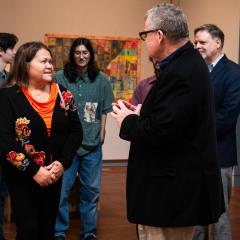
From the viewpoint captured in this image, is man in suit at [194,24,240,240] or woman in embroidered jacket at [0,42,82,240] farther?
man in suit at [194,24,240,240]

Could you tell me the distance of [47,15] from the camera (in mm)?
7363

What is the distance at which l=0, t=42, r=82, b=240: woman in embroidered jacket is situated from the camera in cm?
272

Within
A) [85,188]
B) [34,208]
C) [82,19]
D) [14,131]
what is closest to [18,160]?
Answer: [14,131]

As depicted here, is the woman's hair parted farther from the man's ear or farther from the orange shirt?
the man's ear

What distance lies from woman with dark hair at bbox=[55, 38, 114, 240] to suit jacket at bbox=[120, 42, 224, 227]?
1.76 meters

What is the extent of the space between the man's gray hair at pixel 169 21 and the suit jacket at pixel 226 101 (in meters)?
1.14

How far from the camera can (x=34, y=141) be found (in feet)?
9.08

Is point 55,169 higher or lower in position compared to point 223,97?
lower

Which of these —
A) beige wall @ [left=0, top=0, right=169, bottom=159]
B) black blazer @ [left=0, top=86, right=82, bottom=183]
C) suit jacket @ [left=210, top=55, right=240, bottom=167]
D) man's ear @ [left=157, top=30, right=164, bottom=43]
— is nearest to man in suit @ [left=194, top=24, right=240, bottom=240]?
suit jacket @ [left=210, top=55, right=240, bottom=167]

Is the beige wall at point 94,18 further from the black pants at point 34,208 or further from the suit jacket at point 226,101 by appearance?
the black pants at point 34,208

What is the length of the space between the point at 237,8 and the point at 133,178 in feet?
15.6

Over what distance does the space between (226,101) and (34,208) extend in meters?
1.41

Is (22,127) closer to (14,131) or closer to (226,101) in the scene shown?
(14,131)

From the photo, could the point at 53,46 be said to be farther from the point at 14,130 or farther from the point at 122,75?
the point at 14,130
